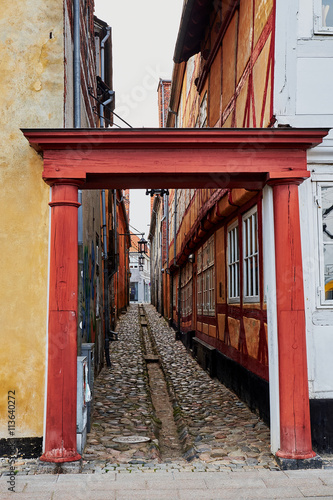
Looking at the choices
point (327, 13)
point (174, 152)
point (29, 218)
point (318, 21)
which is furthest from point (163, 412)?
point (327, 13)

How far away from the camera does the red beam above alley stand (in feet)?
16.8

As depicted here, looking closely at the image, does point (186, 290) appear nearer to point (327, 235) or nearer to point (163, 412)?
point (163, 412)

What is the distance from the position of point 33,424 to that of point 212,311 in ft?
22.1

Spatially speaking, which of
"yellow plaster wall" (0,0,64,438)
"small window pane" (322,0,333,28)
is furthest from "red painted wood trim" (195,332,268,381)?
"small window pane" (322,0,333,28)

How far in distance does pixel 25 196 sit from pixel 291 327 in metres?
3.01

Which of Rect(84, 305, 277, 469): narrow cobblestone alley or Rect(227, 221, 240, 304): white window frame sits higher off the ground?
Rect(227, 221, 240, 304): white window frame

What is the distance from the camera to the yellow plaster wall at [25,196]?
207 inches

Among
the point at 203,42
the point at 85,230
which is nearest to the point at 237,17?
the point at 203,42

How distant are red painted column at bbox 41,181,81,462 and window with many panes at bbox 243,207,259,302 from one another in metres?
3.09

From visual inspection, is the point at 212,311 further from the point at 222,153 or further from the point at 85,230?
the point at 222,153

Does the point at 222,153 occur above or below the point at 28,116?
below

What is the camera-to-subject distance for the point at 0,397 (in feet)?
17.1

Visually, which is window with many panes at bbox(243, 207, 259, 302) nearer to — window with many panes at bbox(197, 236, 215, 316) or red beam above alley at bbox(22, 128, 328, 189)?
red beam above alley at bbox(22, 128, 328, 189)

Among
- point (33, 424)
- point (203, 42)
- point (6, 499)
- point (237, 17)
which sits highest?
point (203, 42)
